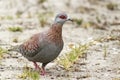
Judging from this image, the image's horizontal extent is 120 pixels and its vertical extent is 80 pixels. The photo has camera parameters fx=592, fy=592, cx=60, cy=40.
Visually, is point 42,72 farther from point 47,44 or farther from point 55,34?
point 55,34

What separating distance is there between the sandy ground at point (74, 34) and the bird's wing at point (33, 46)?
0.30 m

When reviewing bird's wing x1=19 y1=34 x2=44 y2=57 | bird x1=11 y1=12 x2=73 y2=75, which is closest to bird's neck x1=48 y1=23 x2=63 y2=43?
bird x1=11 y1=12 x2=73 y2=75

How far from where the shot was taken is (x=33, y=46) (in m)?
8.99

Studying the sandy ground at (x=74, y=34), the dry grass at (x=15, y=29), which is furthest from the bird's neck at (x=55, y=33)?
the dry grass at (x=15, y=29)

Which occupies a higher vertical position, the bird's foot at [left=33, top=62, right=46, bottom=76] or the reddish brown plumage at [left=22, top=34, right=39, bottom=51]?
the reddish brown plumage at [left=22, top=34, right=39, bottom=51]

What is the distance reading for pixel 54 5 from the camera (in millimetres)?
16938

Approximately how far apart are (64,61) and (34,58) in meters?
0.53

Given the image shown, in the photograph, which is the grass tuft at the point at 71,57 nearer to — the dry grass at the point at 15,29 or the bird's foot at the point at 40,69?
the bird's foot at the point at 40,69

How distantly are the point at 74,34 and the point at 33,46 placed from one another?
4.26 m

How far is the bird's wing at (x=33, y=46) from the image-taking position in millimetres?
8844

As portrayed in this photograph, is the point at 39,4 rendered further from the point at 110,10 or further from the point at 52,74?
the point at 52,74

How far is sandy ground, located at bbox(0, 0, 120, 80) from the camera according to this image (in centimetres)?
906

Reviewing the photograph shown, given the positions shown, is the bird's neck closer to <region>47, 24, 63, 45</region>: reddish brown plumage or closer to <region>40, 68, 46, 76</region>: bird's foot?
<region>47, 24, 63, 45</region>: reddish brown plumage

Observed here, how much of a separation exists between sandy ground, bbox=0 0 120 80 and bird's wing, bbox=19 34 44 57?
11.9 inches
